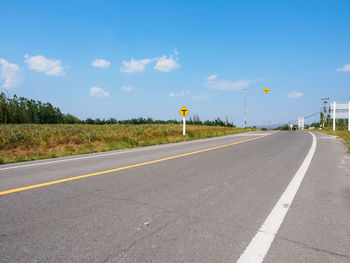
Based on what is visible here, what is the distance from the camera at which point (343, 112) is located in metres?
31.7

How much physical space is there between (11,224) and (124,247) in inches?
57.2

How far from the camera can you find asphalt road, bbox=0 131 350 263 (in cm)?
203

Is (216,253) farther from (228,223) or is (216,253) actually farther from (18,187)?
(18,187)

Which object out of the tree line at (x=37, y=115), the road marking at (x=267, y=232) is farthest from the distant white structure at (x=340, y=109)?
the road marking at (x=267, y=232)

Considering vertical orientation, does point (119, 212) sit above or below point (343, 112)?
below

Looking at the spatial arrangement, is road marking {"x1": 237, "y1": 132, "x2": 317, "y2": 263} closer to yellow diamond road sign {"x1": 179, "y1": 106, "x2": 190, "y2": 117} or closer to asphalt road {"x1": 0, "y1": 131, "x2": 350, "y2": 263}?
asphalt road {"x1": 0, "y1": 131, "x2": 350, "y2": 263}

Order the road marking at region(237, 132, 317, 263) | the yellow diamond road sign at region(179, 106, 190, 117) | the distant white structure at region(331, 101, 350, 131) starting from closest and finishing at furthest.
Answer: the road marking at region(237, 132, 317, 263)
the yellow diamond road sign at region(179, 106, 190, 117)
the distant white structure at region(331, 101, 350, 131)

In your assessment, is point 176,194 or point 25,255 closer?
point 25,255

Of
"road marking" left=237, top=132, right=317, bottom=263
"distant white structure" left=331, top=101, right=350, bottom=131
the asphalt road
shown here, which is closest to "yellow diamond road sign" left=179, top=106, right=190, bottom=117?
the asphalt road

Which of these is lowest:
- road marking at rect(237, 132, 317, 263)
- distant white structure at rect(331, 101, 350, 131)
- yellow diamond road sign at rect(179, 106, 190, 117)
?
road marking at rect(237, 132, 317, 263)

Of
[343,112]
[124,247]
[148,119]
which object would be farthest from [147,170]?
[148,119]

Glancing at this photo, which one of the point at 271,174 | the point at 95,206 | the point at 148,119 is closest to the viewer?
the point at 95,206

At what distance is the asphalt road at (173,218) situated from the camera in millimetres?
2029

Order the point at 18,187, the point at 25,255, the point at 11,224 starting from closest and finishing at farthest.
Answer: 1. the point at 25,255
2. the point at 11,224
3. the point at 18,187
